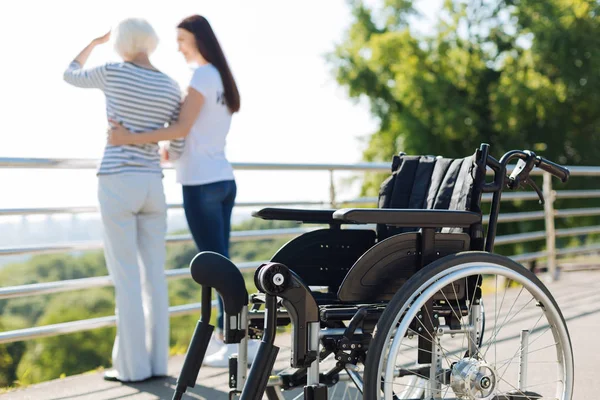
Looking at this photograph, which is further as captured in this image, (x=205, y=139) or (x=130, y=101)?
(x=205, y=139)

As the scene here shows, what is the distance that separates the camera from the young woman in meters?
3.26

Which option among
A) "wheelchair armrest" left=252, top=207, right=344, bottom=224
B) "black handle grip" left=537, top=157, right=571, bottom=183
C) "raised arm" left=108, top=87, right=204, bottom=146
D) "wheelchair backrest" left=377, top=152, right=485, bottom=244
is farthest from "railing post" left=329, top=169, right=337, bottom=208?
"black handle grip" left=537, top=157, right=571, bottom=183

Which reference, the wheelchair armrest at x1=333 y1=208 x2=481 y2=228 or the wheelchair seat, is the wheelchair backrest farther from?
the wheelchair armrest at x1=333 y1=208 x2=481 y2=228

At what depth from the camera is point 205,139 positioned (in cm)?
329

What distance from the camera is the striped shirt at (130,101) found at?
9.98 ft

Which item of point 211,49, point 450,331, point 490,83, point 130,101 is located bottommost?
point 450,331

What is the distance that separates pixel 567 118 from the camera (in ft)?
58.1

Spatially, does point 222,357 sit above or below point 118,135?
below

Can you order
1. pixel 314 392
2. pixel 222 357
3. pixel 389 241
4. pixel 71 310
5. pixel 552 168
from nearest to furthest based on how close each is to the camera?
pixel 314 392
pixel 389 241
pixel 552 168
pixel 222 357
pixel 71 310

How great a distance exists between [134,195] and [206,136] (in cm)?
42

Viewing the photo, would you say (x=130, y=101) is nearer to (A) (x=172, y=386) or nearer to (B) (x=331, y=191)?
(A) (x=172, y=386)

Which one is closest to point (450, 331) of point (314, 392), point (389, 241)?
point (389, 241)

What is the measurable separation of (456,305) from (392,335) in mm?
308

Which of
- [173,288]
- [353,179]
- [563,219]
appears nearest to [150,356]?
[563,219]
